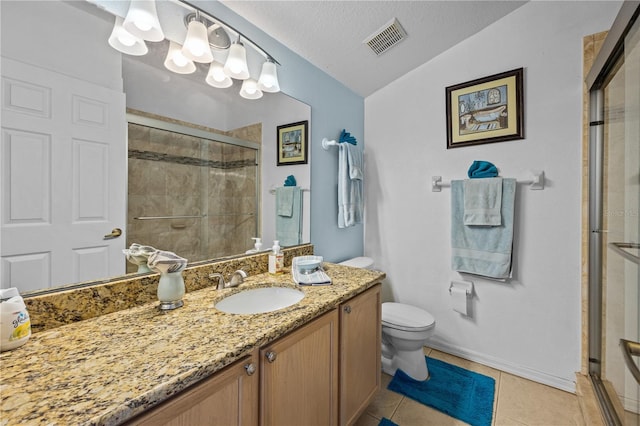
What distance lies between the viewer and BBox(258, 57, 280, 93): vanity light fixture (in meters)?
1.47

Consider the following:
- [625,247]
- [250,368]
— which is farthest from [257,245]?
[625,247]

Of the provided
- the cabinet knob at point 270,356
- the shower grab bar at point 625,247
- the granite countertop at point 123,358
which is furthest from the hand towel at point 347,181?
the shower grab bar at point 625,247

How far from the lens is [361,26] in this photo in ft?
5.39

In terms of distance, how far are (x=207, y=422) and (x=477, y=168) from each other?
6.69 ft

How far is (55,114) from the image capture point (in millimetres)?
797

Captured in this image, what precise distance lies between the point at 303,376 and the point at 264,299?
16.2 inches

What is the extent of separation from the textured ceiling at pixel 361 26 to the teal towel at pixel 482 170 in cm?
93

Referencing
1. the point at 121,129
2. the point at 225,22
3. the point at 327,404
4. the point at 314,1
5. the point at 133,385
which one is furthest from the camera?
the point at 314,1

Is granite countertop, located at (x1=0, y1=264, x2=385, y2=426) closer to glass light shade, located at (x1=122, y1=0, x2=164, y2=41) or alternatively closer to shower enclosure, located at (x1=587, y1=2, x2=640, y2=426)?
glass light shade, located at (x1=122, y1=0, x2=164, y2=41)

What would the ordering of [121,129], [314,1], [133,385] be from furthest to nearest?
[314,1] → [121,129] → [133,385]

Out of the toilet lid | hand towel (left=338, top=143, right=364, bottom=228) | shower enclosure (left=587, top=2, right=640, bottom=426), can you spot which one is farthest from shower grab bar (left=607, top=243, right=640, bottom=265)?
hand towel (left=338, top=143, right=364, bottom=228)

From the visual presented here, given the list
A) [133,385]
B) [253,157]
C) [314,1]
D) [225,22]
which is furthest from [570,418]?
[225,22]

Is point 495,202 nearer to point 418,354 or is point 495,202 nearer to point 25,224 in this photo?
point 418,354

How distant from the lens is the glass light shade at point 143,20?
3.18 feet
